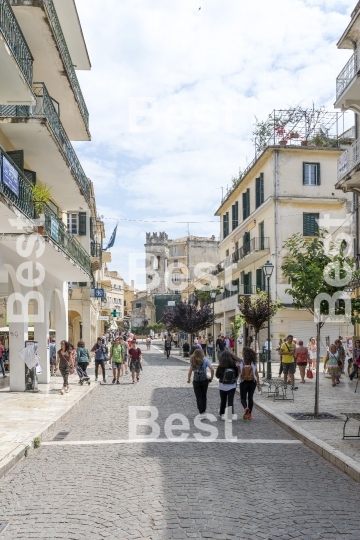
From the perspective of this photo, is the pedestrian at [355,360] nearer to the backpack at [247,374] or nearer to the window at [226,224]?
the backpack at [247,374]

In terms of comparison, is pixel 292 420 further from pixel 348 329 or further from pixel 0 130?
pixel 348 329

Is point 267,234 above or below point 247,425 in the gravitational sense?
above

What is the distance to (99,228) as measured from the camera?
58000mm

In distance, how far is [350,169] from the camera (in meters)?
22.1

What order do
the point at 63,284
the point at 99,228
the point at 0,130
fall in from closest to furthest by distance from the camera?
the point at 0,130, the point at 63,284, the point at 99,228

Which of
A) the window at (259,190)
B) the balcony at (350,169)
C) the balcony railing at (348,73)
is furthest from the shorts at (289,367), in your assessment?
the window at (259,190)

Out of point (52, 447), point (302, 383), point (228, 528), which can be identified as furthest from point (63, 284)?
point (228, 528)

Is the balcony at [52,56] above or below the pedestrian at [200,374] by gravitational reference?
above

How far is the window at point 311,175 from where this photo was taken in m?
38.2

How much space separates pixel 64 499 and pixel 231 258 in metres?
40.6

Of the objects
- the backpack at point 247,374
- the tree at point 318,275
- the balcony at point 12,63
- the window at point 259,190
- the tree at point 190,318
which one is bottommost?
the backpack at point 247,374

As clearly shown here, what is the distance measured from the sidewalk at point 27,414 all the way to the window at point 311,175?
21750mm

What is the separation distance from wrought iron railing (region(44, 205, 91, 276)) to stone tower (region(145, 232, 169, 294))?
303 ft

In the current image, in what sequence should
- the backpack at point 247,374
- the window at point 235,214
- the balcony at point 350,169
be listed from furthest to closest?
the window at point 235,214 < the balcony at point 350,169 < the backpack at point 247,374
